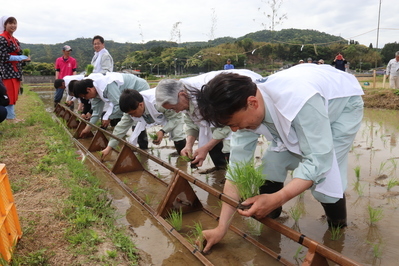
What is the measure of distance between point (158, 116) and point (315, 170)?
3.05 m

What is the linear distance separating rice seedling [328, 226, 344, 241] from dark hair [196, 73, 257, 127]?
1.37 meters

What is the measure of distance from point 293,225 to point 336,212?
1.29 feet

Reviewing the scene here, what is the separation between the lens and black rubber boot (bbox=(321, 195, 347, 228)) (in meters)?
2.31

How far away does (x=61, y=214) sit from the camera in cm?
258

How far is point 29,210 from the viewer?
8.83ft

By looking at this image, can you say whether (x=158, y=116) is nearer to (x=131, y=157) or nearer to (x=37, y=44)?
(x=131, y=157)

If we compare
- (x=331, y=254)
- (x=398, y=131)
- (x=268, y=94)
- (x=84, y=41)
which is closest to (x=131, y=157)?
(x=268, y=94)

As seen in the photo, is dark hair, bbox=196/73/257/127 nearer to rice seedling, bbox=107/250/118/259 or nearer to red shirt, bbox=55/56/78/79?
rice seedling, bbox=107/250/118/259

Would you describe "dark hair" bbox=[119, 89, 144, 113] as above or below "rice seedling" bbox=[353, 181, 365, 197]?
above

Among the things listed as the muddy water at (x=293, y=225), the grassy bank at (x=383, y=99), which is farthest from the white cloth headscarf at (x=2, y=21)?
the grassy bank at (x=383, y=99)

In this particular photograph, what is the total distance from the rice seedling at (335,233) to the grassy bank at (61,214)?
4.85 ft

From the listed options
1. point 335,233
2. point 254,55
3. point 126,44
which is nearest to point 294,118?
point 335,233

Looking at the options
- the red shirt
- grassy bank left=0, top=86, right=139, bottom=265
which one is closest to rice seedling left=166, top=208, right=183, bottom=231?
grassy bank left=0, top=86, right=139, bottom=265

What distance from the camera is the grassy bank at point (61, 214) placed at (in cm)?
207
